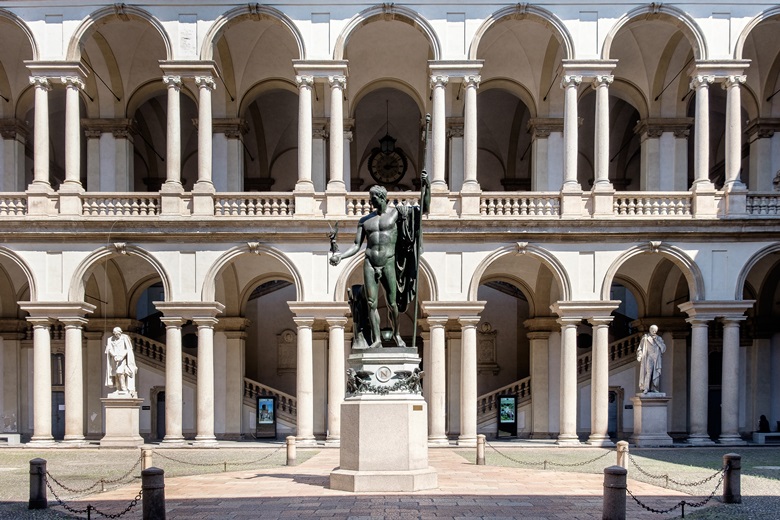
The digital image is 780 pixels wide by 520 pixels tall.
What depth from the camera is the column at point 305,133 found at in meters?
26.1

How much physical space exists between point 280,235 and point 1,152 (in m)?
10.6

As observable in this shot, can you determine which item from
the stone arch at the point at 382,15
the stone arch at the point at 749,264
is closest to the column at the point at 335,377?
the stone arch at the point at 382,15

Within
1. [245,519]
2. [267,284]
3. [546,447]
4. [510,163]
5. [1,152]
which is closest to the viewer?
[245,519]

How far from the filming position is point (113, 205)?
2636 centimetres

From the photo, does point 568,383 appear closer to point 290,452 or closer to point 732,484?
point 290,452

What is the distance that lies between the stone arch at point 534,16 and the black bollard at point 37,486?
17.3 meters

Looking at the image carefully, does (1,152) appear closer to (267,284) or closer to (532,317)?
(267,284)

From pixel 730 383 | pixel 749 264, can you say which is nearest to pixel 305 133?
pixel 749 264

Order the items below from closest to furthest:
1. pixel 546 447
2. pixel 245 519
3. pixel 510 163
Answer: pixel 245 519, pixel 546 447, pixel 510 163

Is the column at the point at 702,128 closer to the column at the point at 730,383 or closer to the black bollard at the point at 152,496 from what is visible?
the column at the point at 730,383

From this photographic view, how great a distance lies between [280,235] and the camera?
25.7 metres

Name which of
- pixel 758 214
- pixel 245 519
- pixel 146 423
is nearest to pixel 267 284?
pixel 146 423

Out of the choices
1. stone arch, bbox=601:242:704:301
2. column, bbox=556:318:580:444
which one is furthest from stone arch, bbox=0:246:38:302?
stone arch, bbox=601:242:704:301

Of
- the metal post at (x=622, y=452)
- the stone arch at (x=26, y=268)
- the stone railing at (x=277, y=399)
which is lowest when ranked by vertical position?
the stone railing at (x=277, y=399)
